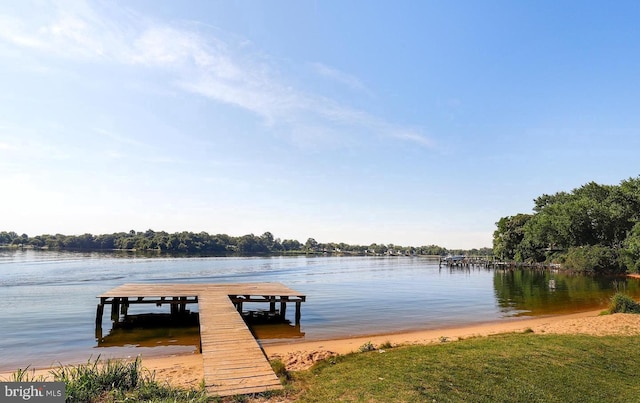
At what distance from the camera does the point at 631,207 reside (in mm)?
64562

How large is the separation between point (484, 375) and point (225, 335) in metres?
8.24

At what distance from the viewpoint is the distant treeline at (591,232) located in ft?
196

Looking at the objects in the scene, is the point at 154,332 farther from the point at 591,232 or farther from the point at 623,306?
the point at 591,232

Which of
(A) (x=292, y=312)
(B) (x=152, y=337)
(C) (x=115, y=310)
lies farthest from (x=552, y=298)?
(C) (x=115, y=310)

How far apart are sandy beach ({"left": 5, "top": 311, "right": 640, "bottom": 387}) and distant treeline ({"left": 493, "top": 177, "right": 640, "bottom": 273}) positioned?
45944mm

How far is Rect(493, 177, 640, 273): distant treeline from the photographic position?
5959 cm

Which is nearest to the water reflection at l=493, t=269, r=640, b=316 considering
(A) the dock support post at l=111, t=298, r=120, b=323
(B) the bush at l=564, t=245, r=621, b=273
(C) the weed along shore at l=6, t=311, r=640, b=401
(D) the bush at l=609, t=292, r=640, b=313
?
(D) the bush at l=609, t=292, r=640, b=313

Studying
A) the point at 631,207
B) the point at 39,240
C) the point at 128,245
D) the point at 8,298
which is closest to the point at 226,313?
the point at 8,298

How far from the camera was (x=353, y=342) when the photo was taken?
54.9 feet

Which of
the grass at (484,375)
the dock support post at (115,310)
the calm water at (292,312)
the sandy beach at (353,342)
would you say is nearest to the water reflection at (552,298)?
the calm water at (292,312)

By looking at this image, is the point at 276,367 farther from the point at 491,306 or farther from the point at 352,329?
the point at 491,306

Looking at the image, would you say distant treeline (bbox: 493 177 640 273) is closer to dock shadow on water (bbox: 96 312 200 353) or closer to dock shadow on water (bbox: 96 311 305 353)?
dock shadow on water (bbox: 96 311 305 353)

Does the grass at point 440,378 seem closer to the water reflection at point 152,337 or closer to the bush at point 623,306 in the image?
the water reflection at point 152,337

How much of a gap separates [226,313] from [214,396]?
9.20m
